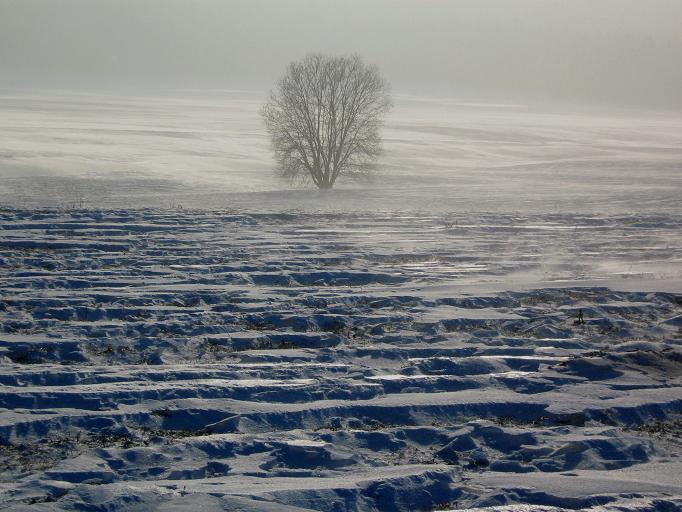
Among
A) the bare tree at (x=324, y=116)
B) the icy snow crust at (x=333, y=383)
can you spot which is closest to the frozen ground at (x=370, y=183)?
the bare tree at (x=324, y=116)

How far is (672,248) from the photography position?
15398 millimetres

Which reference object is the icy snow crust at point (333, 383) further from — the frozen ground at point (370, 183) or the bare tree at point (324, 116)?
the bare tree at point (324, 116)

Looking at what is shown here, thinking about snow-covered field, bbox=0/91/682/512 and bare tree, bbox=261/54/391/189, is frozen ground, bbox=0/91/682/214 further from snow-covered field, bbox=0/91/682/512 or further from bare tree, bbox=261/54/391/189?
snow-covered field, bbox=0/91/682/512

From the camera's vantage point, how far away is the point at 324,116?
3744cm

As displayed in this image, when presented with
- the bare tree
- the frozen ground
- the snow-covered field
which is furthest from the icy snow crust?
the bare tree

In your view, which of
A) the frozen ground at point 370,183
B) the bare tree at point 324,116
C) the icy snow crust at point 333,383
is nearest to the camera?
the icy snow crust at point 333,383

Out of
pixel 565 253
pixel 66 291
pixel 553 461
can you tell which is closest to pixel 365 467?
pixel 553 461

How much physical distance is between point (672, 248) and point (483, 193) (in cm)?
1807

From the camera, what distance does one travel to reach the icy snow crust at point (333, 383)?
194 inches

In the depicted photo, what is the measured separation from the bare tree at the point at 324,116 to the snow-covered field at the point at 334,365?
1939 centimetres

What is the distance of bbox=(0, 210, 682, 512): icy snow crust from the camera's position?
4.92 metres

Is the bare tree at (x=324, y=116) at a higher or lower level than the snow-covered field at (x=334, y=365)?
higher

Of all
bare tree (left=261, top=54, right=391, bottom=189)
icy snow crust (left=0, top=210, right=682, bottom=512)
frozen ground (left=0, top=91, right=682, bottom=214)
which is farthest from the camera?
bare tree (left=261, top=54, right=391, bottom=189)

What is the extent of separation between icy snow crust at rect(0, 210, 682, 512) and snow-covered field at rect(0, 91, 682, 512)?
0.02 m
